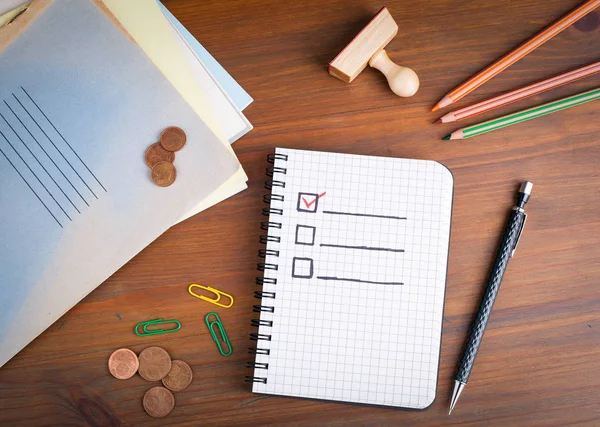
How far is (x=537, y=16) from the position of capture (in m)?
0.99

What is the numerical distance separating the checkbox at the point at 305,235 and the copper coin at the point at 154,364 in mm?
298

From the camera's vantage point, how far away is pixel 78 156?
0.93 meters

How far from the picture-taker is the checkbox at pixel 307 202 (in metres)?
0.96

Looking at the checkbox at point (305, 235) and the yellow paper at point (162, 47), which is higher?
the yellow paper at point (162, 47)

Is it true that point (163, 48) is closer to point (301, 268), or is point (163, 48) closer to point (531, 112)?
point (301, 268)

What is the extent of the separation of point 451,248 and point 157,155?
519mm

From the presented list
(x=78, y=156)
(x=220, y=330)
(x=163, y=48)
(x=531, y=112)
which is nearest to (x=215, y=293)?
(x=220, y=330)

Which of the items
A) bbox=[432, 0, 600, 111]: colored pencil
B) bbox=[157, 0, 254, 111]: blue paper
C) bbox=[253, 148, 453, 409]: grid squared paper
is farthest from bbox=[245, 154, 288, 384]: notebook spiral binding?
bbox=[432, 0, 600, 111]: colored pencil

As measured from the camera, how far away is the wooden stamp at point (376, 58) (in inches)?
37.3

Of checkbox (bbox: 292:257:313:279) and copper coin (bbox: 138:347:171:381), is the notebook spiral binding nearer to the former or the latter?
checkbox (bbox: 292:257:313:279)

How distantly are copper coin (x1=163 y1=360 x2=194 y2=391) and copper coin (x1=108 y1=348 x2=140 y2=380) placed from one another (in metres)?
0.06

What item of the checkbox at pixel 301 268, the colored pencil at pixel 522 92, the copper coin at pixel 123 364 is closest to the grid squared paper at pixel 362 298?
the checkbox at pixel 301 268

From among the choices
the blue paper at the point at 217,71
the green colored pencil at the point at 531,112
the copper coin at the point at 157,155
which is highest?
the blue paper at the point at 217,71

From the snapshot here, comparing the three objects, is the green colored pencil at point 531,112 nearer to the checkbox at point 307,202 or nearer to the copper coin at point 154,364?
the checkbox at point 307,202
